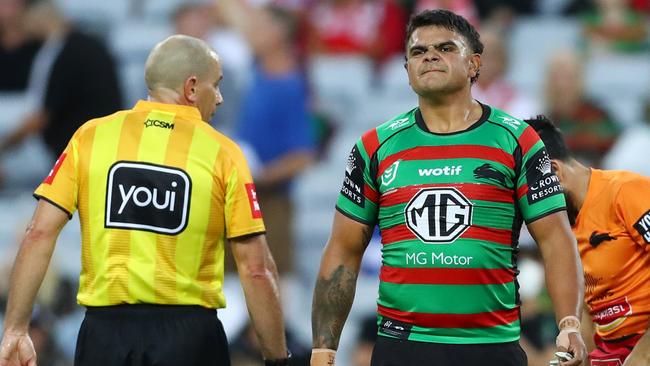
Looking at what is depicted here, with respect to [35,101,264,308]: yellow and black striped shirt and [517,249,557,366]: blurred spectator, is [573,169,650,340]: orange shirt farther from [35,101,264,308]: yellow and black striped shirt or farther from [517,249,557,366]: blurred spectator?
[517,249,557,366]: blurred spectator

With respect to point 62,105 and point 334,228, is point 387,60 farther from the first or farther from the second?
point 334,228

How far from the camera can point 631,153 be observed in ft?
33.9

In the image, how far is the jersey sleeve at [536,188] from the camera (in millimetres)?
5586

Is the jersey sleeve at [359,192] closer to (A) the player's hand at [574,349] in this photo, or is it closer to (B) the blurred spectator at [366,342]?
(A) the player's hand at [574,349]

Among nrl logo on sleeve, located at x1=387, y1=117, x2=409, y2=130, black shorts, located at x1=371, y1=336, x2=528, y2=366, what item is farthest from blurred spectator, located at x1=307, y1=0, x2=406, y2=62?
black shorts, located at x1=371, y1=336, x2=528, y2=366

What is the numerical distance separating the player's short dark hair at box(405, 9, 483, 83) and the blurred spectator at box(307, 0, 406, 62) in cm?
632

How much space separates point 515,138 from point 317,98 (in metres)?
6.86

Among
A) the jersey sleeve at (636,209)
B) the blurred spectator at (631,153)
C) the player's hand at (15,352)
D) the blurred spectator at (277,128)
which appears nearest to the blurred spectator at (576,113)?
the blurred spectator at (631,153)

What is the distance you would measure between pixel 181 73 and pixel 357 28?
646cm

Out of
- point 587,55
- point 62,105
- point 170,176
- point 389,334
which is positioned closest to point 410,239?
point 389,334

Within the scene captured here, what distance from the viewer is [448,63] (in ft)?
18.9

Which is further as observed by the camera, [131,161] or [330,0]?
[330,0]

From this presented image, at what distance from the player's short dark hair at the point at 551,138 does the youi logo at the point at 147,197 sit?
1.53 m

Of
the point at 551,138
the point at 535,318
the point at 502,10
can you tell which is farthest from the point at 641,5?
the point at 551,138
